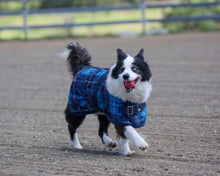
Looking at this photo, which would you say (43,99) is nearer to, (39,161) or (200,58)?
(39,161)

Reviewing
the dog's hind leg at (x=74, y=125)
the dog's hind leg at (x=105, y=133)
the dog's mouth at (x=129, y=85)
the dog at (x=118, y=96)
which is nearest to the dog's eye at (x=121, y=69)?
the dog at (x=118, y=96)

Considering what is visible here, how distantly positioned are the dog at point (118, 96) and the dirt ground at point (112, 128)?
1.05ft

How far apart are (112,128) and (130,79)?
7.30 ft

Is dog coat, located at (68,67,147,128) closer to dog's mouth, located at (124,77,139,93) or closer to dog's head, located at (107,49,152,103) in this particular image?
dog's head, located at (107,49,152,103)

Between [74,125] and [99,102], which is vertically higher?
[99,102]

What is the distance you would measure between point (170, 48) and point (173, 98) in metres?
7.66

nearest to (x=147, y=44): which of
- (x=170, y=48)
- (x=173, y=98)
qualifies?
(x=170, y=48)

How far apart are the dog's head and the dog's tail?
1099 millimetres

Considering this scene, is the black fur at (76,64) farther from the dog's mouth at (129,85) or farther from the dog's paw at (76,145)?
the dog's mouth at (129,85)

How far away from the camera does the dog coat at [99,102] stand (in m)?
5.75

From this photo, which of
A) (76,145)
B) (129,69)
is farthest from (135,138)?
(76,145)

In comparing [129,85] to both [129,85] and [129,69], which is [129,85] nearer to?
[129,85]

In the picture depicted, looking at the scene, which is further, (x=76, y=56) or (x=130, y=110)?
(x=76, y=56)

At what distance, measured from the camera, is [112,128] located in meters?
7.56
